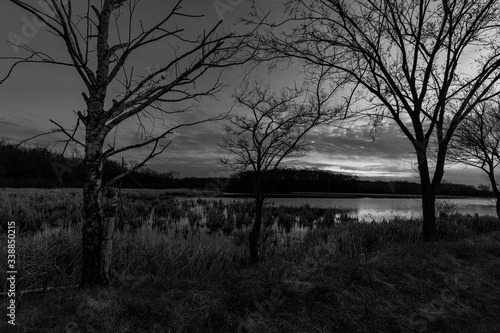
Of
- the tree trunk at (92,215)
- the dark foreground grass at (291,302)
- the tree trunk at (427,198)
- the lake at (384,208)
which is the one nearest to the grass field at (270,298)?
the dark foreground grass at (291,302)

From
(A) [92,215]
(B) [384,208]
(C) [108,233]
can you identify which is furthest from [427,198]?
(B) [384,208]

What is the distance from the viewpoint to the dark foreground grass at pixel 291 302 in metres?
3.24

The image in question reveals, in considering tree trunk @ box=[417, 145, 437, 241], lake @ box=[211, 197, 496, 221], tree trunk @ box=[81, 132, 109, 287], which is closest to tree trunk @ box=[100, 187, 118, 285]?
tree trunk @ box=[81, 132, 109, 287]

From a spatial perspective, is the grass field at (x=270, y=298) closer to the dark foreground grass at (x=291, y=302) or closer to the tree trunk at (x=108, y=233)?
the dark foreground grass at (x=291, y=302)

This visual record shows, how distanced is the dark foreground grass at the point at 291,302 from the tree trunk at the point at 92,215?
0.90 ft

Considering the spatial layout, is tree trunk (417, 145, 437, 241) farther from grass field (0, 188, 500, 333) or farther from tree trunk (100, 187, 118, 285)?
tree trunk (100, 187, 118, 285)

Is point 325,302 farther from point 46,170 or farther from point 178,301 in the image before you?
point 46,170

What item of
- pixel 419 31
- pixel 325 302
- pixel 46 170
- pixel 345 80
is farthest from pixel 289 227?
pixel 46 170

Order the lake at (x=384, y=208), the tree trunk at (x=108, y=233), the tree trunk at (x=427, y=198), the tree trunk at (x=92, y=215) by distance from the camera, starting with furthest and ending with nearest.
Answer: the lake at (x=384, y=208)
the tree trunk at (x=427, y=198)
the tree trunk at (x=108, y=233)
the tree trunk at (x=92, y=215)

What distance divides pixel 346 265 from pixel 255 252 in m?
4.14

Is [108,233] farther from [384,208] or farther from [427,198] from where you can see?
[384,208]

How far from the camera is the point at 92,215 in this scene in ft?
12.4

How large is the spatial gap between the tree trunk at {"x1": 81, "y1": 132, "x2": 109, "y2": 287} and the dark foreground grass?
273 millimetres

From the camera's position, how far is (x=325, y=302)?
4074mm
